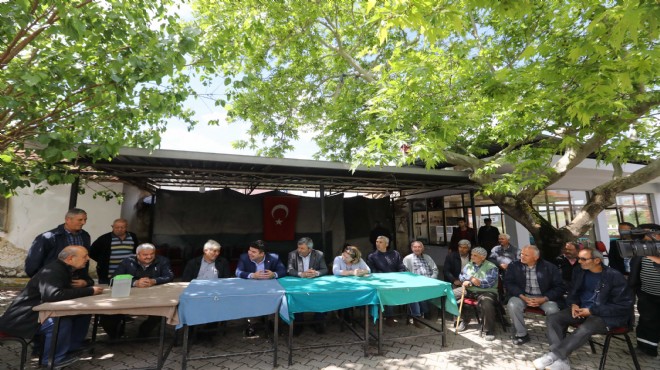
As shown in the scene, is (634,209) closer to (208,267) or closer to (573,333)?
(573,333)

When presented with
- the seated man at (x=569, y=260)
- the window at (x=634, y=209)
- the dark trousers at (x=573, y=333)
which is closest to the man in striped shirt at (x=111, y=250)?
the dark trousers at (x=573, y=333)

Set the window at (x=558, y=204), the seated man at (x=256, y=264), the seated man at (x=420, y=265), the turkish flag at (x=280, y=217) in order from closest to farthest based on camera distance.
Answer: the seated man at (x=256, y=264) < the seated man at (x=420, y=265) < the turkish flag at (x=280, y=217) < the window at (x=558, y=204)

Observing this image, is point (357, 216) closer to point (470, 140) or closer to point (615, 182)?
point (470, 140)

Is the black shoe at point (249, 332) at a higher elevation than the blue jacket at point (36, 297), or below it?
below

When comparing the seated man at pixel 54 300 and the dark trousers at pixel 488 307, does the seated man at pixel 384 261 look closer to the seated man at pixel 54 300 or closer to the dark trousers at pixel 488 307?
the dark trousers at pixel 488 307

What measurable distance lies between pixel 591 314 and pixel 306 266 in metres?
3.45

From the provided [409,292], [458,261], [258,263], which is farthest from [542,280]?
[258,263]

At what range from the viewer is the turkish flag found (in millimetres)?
7105

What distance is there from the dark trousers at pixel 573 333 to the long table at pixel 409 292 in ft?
3.34

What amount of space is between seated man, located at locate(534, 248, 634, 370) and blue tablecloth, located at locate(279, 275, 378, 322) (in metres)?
1.98

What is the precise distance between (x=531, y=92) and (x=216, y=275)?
4.79 meters

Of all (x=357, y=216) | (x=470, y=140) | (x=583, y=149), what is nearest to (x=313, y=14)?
(x=470, y=140)

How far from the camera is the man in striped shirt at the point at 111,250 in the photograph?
429 centimetres

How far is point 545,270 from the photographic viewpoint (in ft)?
13.2
